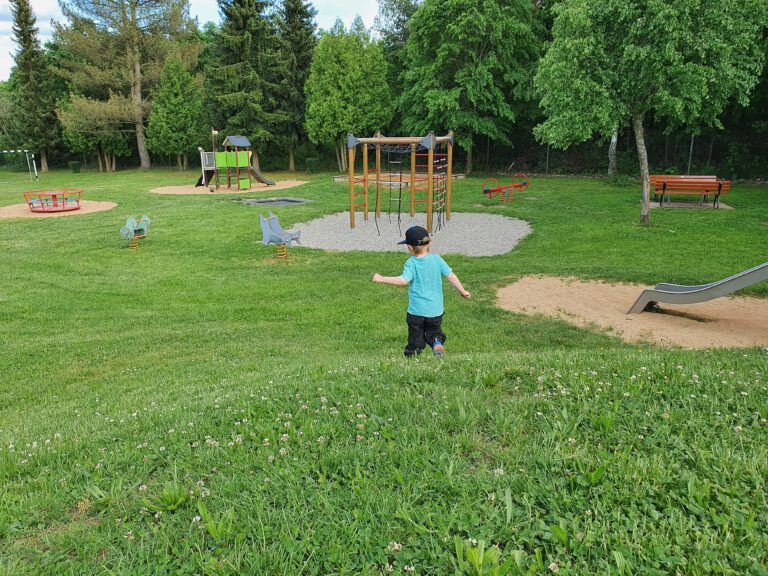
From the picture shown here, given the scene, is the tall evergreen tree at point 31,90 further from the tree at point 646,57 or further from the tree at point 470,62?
the tree at point 646,57

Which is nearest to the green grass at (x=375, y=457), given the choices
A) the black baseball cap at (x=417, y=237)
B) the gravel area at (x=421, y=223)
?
the black baseball cap at (x=417, y=237)

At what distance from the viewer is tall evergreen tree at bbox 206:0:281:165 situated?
3644 centimetres

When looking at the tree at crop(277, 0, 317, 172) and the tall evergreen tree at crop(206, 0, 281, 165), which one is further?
the tree at crop(277, 0, 317, 172)

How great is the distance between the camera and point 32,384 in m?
6.60

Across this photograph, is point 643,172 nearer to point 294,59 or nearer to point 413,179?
point 413,179

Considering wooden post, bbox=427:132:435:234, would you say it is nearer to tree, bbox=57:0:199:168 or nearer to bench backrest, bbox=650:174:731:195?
bench backrest, bbox=650:174:731:195

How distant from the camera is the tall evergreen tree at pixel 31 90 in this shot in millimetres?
45031

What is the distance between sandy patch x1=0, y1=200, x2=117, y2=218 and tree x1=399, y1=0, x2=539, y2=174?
17452 mm

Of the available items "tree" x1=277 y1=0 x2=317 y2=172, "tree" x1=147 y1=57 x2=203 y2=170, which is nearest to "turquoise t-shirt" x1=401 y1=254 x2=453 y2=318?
"tree" x1=277 y1=0 x2=317 y2=172

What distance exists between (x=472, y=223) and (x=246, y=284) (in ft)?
30.6

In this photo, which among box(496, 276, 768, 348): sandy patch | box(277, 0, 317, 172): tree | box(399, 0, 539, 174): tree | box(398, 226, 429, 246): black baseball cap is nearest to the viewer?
box(398, 226, 429, 246): black baseball cap

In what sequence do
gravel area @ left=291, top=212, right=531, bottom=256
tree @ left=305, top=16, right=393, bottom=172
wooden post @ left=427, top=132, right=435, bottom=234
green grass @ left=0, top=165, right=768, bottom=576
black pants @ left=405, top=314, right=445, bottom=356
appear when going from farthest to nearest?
tree @ left=305, top=16, right=393, bottom=172, wooden post @ left=427, top=132, right=435, bottom=234, gravel area @ left=291, top=212, right=531, bottom=256, black pants @ left=405, top=314, right=445, bottom=356, green grass @ left=0, top=165, right=768, bottom=576

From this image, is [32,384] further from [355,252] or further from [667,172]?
[667,172]

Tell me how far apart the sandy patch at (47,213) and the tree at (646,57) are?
18.5 m
